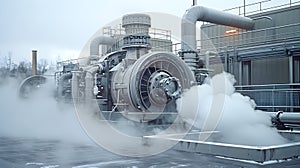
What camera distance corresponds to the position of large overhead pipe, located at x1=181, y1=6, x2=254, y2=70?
1669 cm

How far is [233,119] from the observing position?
11234 mm

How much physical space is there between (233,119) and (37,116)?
11.7 meters

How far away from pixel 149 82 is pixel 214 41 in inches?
537

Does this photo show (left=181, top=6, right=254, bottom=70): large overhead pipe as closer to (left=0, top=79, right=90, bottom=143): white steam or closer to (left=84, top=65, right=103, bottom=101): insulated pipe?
(left=84, top=65, right=103, bottom=101): insulated pipe

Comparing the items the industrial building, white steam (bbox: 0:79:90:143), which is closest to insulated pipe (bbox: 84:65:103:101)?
white steam (bbox: 0:79:90:143)

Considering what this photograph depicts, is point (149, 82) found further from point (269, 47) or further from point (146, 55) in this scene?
point (269, 47)

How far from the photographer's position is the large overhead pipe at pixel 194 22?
16688mm

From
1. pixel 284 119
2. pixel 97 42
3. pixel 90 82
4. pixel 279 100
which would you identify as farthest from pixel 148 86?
pixel 97 42

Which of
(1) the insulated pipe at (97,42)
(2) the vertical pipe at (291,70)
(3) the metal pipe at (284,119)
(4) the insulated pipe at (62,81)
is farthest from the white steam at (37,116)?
(2) the vertical pipe at (291,70)

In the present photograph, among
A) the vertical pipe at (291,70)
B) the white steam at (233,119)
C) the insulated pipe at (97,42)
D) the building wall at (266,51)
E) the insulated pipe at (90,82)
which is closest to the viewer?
the white steam at (233,119)

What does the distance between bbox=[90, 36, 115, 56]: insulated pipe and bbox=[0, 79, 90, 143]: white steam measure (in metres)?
3.99

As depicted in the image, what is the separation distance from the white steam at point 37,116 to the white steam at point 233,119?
4.33m

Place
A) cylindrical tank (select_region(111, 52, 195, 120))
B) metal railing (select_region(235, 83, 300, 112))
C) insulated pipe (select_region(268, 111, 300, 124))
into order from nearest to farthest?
insulated pipe (select_region(268, 111, 300, 124))
cylindrical tank (select_region(111, 52, 195, 120))
metal railing (select_region(235, 83, 300, 112))

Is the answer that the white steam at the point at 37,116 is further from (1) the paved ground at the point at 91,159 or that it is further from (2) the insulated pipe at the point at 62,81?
(1) the paved ground at the point at 91,159
